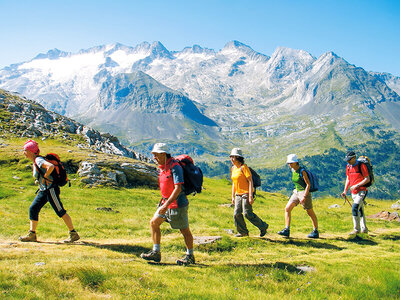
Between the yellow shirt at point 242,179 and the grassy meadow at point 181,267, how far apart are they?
2.21 meters

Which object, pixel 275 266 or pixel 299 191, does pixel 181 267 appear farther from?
pixel 299 191

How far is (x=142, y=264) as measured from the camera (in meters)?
9.52

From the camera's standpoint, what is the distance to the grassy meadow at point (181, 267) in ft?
23.8

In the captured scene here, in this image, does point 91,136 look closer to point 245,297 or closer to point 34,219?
point 34,219

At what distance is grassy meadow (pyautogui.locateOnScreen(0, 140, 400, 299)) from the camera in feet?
23.8

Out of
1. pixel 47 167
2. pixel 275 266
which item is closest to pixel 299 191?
pixel 275 266

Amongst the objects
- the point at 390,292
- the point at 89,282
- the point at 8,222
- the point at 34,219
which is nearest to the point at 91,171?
the point at 8,222

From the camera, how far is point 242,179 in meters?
14.0

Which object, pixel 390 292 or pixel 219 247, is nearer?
pixel 390 292

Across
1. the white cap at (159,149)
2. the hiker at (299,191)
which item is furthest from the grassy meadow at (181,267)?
the white cap at (159,149)

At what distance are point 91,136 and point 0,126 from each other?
1380 cm

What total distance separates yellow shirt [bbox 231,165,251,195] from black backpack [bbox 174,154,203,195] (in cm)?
424

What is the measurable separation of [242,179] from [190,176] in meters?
4.61

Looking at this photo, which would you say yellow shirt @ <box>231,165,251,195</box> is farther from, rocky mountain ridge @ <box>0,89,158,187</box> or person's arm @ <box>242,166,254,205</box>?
rocky mountain ridge @ <box>0,89,158,187</box>
